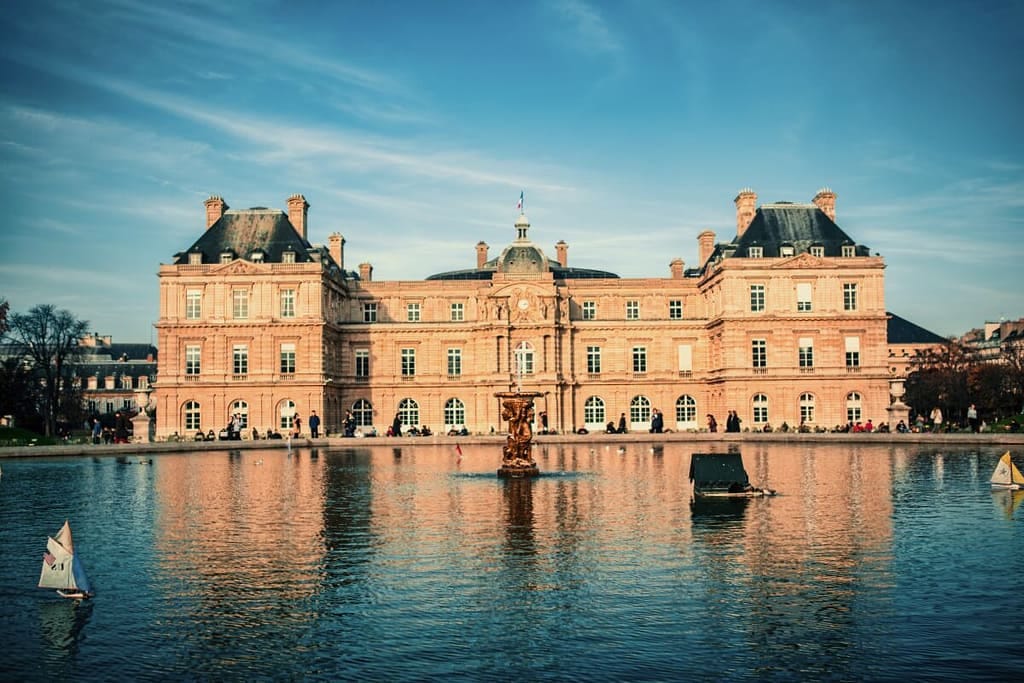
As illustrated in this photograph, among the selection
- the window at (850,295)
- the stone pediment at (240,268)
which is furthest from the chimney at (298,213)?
the window at (850,295)

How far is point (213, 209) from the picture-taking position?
7562cm

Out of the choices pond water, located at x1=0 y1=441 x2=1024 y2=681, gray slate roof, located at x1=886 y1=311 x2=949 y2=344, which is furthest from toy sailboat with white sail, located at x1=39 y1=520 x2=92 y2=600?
gray slate roof, located at x1=886 y1=311 x2=949 y2=344

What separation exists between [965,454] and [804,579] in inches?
1269

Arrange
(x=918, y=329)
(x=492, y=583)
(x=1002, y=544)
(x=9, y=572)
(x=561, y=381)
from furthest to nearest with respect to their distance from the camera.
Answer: (x=918, y=329), (x=561, y=381), (x=1002, y=544), (x=9, y=572), (x=492, y=583)

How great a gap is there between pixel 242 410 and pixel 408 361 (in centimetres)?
1375

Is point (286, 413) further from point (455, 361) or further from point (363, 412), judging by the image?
point (455, 361)

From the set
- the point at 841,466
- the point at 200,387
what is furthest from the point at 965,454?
the point at 200,387

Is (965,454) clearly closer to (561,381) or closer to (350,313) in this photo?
(561,381)

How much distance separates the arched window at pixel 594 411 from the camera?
78.7 meters

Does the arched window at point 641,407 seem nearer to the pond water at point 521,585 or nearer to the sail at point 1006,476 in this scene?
the pond water at point 521,585

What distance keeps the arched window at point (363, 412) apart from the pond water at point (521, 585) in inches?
1921

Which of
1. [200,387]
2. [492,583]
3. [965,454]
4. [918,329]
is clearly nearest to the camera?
[492,583]

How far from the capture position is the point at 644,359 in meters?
79.8

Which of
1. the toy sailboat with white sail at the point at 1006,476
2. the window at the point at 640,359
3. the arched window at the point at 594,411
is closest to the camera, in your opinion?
the toy sailboat with white sail at the point at 1006,476
